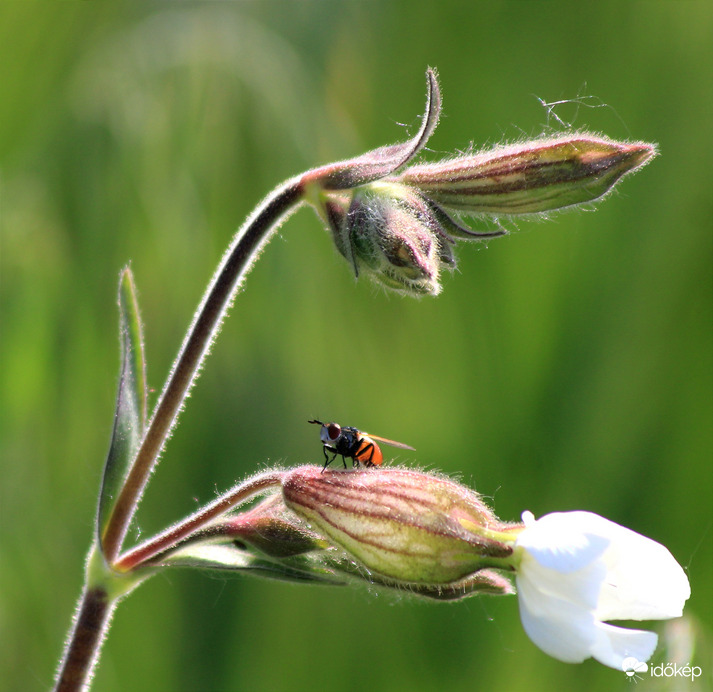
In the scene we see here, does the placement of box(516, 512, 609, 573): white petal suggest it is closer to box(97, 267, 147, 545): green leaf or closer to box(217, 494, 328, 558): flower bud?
box(217, 494, 328, 558): flower bud

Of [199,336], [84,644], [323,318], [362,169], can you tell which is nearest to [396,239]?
[362,169]

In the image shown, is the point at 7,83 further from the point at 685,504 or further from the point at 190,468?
the point at 685,504

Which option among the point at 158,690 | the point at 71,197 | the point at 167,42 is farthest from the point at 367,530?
the point at 167,42

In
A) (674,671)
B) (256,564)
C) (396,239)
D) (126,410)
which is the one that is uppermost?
(396,239)

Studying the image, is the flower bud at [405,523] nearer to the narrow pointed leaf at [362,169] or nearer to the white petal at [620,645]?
the white petal at [620,645]

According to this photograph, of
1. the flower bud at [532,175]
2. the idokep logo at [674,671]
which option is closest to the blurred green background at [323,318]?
the idokep logo at [674,671]

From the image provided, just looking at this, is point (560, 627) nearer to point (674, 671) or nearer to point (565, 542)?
point (565, 542)
